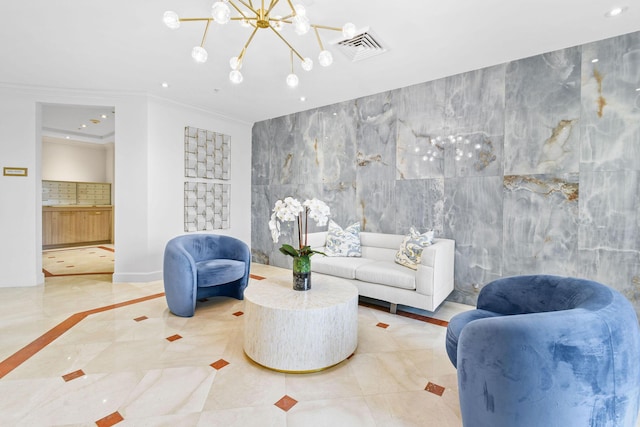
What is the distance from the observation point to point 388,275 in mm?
3264

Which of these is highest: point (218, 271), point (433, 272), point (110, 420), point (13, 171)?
point (13, 171)

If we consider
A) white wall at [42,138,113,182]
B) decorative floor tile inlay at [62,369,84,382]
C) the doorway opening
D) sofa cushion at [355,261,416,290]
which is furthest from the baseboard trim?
white wall at [42,138,113,182]

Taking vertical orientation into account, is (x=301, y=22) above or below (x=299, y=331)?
above

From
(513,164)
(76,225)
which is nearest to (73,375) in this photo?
(513,164)

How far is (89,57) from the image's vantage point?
3285mm

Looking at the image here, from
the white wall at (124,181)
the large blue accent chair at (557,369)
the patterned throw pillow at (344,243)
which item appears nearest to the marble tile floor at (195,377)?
the large blue accent chair at (557,369)

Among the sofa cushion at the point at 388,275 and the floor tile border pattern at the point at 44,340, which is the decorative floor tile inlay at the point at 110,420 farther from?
the sofa cushion at the point at 388,275

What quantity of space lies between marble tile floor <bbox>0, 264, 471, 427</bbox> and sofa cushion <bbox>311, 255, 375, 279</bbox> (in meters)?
0.56

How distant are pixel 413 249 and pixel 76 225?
844 centimetres

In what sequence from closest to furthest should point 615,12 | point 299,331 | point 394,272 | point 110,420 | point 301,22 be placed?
point 110,420 < point 301,22 < point 299,331 < point 615,12 < point 394,272

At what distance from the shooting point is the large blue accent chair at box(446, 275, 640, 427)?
1.13 meters

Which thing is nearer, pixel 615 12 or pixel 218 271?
pixel 615 12

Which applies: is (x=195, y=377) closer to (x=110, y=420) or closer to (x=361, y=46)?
(x=110, y=420)

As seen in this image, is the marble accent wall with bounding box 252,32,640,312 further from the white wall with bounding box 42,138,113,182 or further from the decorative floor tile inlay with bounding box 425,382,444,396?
the white wall with bounding box 42,138,113,182
